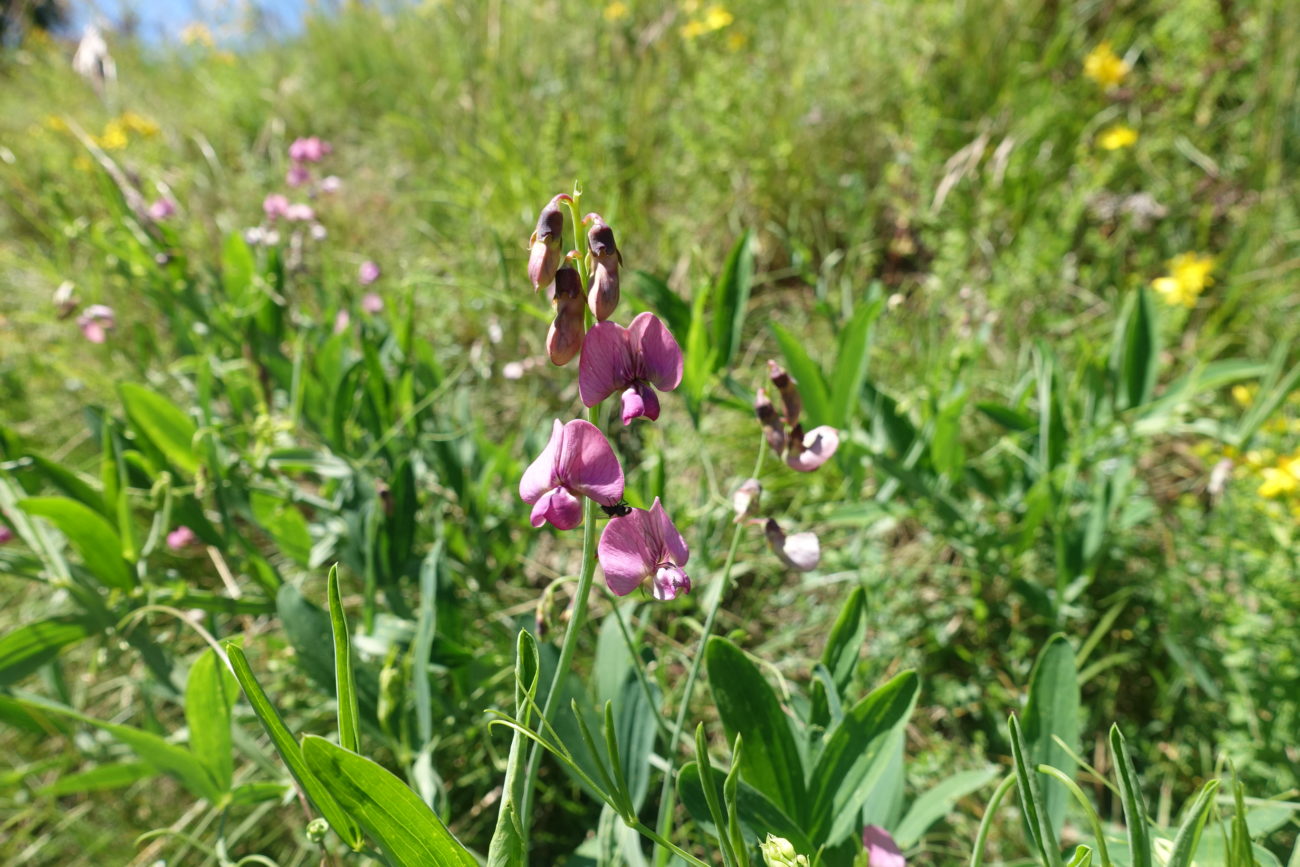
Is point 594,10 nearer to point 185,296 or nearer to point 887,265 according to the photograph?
point 887,265

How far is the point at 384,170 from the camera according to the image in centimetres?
318

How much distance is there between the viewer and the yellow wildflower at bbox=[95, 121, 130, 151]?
10.9 ft

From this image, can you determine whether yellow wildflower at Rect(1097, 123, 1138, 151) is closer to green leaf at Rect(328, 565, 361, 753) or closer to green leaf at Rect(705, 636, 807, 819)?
green leaf at Rect(705, 636, 807, 819)

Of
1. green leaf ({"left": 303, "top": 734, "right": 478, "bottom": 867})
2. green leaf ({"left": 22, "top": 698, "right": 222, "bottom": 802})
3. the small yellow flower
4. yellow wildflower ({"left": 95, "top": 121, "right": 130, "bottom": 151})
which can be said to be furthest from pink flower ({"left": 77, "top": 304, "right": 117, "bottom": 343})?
the small yellow flower

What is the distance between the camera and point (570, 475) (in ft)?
1.90

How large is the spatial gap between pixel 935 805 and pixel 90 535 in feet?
3.76

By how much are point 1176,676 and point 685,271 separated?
138 centimetres

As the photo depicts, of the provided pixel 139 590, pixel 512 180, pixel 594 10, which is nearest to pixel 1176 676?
pixel 139 590

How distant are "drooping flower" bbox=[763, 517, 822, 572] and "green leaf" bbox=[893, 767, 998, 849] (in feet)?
1.05

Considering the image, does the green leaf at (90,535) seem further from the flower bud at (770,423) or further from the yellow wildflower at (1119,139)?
the yellow wildflower at (1119,139)

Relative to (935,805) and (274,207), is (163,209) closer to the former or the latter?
(274,207)

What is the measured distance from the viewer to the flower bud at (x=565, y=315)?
571mm

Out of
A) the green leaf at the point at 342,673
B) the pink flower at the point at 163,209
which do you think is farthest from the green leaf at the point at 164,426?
the green leaf at the point at 342,673

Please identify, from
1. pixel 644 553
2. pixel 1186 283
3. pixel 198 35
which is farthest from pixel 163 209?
pixel 198 35
